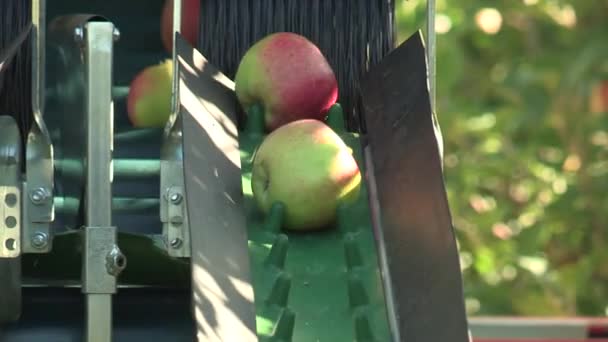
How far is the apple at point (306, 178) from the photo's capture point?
196cm

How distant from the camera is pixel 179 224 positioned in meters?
1.90

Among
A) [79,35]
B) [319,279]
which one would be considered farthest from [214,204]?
[79,35]

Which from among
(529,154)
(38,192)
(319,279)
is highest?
(38,192)

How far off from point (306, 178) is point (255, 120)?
0.58 ft

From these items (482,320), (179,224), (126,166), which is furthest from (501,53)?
(179,224)

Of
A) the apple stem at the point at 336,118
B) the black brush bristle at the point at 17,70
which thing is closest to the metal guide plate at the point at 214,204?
the apple stem at the point at 336,118

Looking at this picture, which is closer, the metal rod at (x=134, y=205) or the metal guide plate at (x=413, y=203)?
the metal guide plate at (x=413, y=203)

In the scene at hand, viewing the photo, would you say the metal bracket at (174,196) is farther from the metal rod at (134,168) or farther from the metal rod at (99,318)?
the metal rod at (134,168)

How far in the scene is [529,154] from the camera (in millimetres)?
4531

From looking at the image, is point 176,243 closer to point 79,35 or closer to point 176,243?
point 176,243

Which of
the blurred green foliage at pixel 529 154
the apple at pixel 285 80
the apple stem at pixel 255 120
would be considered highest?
the apple at pixel 285 80

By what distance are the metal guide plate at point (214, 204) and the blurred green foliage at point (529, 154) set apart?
2.18 meters

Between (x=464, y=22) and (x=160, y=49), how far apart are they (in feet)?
6.73

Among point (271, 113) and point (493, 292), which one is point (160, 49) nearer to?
point (271, 113)
